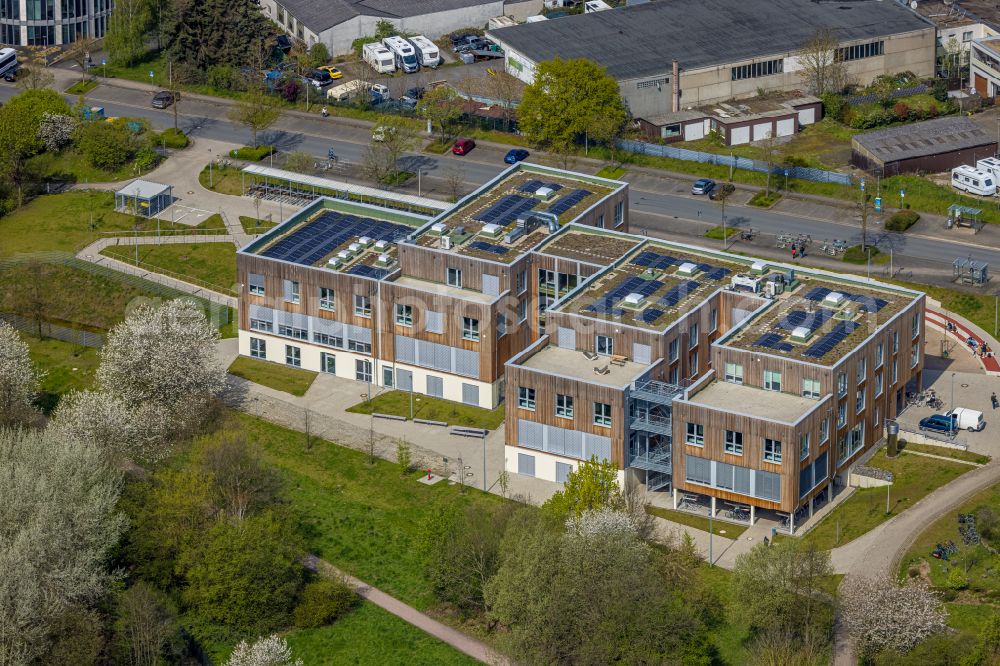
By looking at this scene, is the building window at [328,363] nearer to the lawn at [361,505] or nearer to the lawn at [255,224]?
the lawn at [361,505]

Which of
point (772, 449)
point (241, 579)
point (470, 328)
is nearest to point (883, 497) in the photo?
point (772, 449)

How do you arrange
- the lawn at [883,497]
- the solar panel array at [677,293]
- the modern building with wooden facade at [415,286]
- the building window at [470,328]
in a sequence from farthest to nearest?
the modern building with wooden facade at [415,286] → the building window at [470,328] → the solar panel array at [677,293] → the lawn at [883,497]

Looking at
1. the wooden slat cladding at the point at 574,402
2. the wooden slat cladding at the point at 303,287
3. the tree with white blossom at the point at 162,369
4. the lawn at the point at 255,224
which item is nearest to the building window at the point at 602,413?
the wooden slat cladding at the point at 574,402

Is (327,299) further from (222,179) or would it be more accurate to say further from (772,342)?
(222,179)

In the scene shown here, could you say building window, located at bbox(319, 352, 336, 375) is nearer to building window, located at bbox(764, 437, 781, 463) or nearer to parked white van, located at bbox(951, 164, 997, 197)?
building window, located at bbox(764, 437, 781, 463)

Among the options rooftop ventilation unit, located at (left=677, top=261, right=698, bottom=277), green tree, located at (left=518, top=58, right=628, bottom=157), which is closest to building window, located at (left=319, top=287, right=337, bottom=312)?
rooftop ventilation unit, located at (left=677, top=261, right=698, bottom=277)

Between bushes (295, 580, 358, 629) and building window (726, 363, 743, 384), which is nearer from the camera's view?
bushes (295, 580, 358, 629)

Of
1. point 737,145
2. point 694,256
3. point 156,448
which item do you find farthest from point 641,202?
point 156,448
